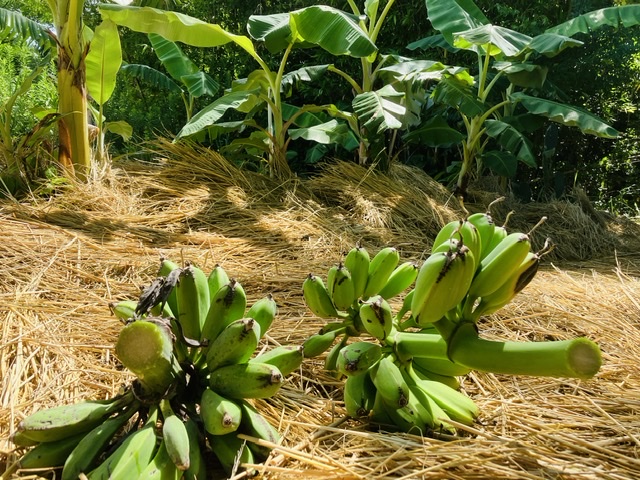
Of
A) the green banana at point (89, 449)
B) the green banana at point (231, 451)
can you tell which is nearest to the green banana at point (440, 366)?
the green banana at point (231, 451)

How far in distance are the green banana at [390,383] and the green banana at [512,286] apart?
0.21 m

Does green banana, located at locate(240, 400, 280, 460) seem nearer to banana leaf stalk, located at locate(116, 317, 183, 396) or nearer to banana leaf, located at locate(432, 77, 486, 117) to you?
banana leaf stalk, located at locate(116, 317, 183, 396)

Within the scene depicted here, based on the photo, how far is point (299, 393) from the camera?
1.44 metres

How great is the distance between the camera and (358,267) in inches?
54.3

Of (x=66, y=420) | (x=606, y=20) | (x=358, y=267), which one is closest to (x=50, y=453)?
(x=66, y=420)

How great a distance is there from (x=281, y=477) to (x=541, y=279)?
2188 mm

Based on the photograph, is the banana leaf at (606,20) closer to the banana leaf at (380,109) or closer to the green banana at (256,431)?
the banana leaf at (380,109)

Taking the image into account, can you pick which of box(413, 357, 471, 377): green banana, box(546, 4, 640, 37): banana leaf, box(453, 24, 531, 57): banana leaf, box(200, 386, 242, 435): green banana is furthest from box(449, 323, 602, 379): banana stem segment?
box(546, 4, 640, 37): banana leaf

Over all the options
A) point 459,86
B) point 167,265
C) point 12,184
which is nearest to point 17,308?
point 167,265

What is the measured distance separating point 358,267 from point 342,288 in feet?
0.34

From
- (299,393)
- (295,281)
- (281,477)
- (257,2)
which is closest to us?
(281,477)

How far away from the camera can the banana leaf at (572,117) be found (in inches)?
164

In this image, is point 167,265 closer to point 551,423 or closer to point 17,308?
point 17,308

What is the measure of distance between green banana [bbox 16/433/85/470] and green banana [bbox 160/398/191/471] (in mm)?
189
